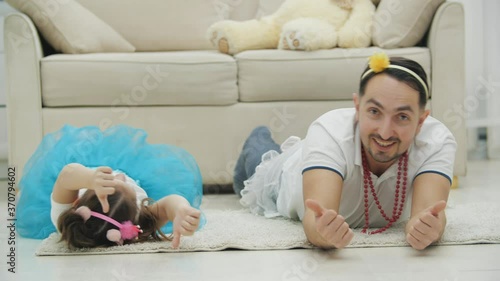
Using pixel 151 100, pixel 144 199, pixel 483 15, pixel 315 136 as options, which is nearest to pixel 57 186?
pixel 144 199

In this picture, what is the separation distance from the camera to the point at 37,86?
8.95ft

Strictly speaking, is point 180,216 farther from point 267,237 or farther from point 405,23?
point 405,23

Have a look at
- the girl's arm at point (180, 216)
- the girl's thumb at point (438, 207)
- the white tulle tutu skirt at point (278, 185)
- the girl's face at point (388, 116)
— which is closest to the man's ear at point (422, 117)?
the girl's face at point (388, 116)

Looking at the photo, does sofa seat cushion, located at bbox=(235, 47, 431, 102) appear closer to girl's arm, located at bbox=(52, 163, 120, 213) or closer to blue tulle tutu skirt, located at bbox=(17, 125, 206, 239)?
blue tulle tutu skirt, located at bbox=(17, 125, 206, 239)

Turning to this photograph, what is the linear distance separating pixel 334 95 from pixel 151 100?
66cm

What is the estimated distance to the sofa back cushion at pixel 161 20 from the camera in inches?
129

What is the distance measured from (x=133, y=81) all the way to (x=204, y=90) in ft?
0.84

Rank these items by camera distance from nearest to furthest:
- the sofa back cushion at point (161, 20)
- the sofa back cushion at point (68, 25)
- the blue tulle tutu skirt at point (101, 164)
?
the blue tulle tutu skirt at point (101, 164), the sofa back cushion at point (68, 25), the sofa back cushion at point (161, 20)

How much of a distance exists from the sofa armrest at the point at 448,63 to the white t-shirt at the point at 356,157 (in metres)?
0.83

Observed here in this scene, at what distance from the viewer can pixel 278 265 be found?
1695 millimetres

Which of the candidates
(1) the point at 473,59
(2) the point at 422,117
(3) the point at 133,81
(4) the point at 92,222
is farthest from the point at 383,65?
(1) the point at 473,59

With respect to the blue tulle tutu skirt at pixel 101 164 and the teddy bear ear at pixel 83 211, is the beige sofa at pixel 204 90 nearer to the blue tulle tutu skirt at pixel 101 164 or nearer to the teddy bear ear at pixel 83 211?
the blue tulle tutu skirt at pixel 101 164

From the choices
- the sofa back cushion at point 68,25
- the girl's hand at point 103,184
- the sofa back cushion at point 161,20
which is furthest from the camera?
the sofa back cushion at point 161,20

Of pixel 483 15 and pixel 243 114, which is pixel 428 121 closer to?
pixel 243 114
